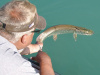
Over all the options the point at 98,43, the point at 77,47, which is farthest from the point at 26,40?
the point at 98,43

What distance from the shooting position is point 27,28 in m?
1.17

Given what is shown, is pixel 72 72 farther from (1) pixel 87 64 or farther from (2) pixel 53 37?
(2) pixel 53 37

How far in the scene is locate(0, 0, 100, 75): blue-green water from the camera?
2.41 m

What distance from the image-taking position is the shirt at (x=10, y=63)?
972 mm

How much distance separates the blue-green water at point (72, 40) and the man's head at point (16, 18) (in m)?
1.43

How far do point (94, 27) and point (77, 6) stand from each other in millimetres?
629

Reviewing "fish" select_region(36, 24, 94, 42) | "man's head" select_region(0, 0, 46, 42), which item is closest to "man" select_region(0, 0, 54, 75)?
"man's head" select_region(0, 0, 46, 42)

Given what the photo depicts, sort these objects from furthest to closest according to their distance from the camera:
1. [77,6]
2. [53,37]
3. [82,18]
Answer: [77,6], [82,18], [53,37]

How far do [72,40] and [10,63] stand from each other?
5.99 ft

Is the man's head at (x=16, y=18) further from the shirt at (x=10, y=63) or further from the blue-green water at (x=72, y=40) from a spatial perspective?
the blue-green water at (x=72, y=40)

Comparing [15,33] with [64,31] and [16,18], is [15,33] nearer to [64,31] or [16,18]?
[16,18]

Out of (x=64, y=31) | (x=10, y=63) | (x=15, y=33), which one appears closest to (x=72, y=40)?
(x=64, y=31)

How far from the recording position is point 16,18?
3.49 feet

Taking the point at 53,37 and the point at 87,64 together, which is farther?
the point at 53,37
